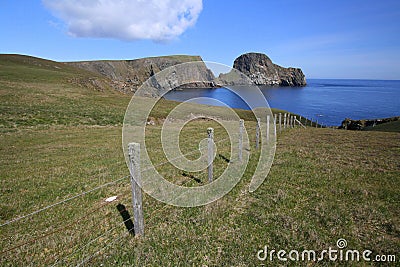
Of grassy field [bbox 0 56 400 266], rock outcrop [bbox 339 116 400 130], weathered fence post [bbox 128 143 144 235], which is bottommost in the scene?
rock outcrop [bbox 339 116 400 130]

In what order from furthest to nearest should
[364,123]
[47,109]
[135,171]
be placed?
[364,123], [47,109], [135,171]

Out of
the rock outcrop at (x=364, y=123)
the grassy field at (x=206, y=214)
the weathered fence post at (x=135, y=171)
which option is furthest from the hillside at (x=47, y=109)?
the rock outcrop at (x=364, y=123)

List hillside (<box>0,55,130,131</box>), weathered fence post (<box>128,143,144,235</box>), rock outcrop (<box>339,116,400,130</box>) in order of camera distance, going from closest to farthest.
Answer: weathered fence post (<box>128,143,144,235</box>) < hillside (<box>0,55,130,131</box>) < rock outcrop (<box>339,116,400,130</box>)

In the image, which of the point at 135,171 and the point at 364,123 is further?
the point at 364,123

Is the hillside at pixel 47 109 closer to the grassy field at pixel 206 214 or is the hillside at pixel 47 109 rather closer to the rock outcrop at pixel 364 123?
the grassy field at pixel 206 214

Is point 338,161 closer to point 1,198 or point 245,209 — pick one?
point 245,209

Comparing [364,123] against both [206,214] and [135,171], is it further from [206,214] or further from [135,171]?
[135,171]

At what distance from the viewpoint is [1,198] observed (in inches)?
378

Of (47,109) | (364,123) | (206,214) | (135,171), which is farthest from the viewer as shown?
(364,123)

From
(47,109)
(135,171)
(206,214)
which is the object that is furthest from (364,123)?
(47,109)

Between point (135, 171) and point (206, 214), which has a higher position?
point (135, 171)

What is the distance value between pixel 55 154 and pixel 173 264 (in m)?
15.9

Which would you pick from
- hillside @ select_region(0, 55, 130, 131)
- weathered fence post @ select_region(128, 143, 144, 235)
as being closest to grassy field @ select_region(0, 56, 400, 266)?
weathered fence post @ select_region(128, 143, 144, 235)

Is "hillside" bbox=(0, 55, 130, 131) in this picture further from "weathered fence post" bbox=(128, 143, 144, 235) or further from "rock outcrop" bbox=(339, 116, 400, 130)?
"rock outcrop" bbox=(339, 116, 400, 130)
